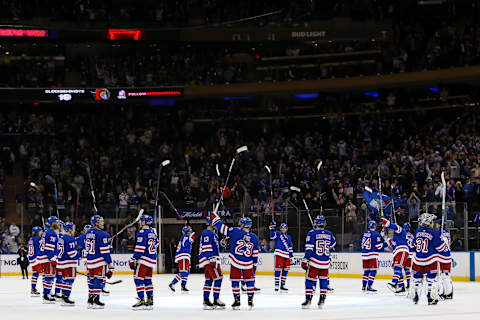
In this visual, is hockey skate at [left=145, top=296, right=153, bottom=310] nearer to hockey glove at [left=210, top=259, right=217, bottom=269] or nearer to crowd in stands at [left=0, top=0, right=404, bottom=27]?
hockey glove at [left=210, top=259, right=217, bottom=269]

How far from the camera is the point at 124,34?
4212cm

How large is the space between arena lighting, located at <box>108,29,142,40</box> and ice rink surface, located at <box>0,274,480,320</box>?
63.5 feet

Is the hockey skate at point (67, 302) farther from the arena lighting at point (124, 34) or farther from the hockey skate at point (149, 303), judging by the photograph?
the arena lighting at point (124, 34)

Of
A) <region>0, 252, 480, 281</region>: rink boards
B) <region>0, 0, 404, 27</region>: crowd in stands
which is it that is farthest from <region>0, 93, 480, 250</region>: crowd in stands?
<region>0, 0, 404, 27</region>: crowd in stands

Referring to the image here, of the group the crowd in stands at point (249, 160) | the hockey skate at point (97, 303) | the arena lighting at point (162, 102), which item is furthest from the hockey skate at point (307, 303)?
the arena lighting at point (162, 102)

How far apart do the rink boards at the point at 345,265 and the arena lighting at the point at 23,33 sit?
36.1 feet

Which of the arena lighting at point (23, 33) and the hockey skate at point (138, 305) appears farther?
the arena lighting at point (23, 33)

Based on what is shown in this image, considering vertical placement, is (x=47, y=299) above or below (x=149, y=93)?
below

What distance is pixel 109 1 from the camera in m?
44.7

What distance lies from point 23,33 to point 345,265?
1992 centimetres

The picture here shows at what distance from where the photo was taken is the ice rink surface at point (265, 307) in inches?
641

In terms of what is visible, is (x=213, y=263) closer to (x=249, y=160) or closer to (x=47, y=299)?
(x=47, y=299)

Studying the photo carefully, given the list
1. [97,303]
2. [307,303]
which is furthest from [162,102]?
[307,303]

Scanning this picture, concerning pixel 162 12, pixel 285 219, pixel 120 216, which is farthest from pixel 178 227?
pixel 162 12
